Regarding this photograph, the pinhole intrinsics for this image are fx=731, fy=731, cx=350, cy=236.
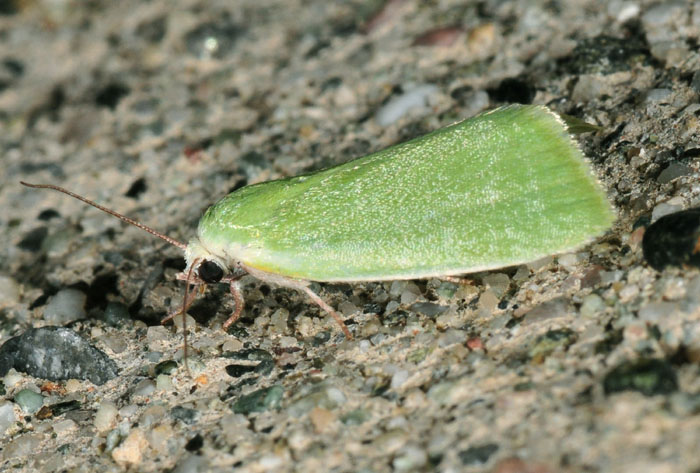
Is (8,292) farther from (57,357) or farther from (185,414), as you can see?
(185,414)

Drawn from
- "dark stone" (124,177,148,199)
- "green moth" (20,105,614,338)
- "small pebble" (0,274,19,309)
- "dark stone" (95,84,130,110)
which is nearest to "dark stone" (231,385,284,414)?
"green moth" (20,105,614,338)

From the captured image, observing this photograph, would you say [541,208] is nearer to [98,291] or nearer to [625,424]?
[625,424]

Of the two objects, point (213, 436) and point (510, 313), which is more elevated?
point (510, 313)

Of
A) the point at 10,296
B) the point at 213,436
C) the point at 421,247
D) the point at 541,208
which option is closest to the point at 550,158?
the point at 541,208

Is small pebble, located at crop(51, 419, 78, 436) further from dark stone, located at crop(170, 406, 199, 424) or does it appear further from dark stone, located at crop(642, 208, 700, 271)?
dark stone, located at crop(642, 208, 700, 271)

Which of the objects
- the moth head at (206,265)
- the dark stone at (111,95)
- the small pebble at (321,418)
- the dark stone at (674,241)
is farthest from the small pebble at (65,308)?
the dark stone at (674,241)

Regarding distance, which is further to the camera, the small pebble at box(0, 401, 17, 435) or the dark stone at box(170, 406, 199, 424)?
the small pebble at box(0, 401, 17, 435)
